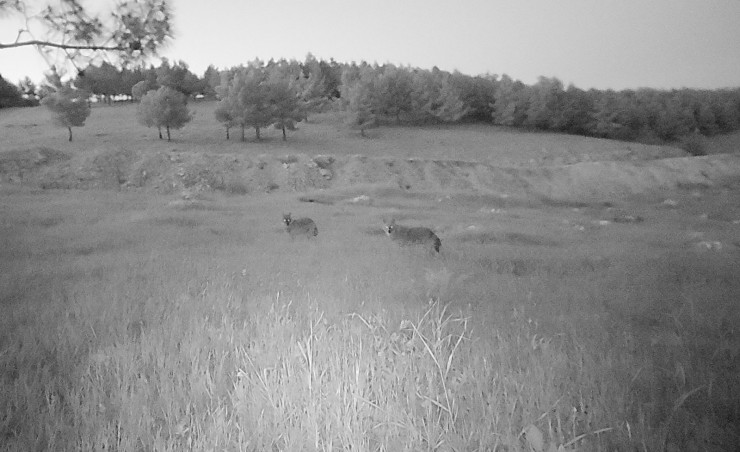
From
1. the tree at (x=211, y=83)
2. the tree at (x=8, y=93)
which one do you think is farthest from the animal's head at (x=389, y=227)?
the tree at (x=211, y=83)

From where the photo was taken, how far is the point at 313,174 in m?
14.7

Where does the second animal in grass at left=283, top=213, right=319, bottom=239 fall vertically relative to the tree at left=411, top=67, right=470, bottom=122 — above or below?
below

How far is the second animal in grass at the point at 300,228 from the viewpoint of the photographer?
7371 mm

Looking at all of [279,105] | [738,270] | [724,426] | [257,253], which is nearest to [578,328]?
[724,426]

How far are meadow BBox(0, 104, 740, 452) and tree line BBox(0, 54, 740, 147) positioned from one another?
1.21 metres

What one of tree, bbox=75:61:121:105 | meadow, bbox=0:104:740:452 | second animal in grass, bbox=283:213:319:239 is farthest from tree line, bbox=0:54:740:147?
second animal in grass, bbox=283:213:319:239

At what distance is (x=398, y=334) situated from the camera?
3551mm

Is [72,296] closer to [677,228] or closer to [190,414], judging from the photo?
[190,414]

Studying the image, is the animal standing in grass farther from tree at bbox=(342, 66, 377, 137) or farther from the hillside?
tree at bbox=(342, 66, 377, 137)

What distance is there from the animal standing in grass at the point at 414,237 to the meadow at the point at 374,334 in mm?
307

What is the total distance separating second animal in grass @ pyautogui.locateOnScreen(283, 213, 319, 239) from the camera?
7.37 metres

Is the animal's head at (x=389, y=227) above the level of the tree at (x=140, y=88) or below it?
below

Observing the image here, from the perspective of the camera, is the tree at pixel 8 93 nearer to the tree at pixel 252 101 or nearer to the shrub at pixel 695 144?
the shrub at pixel 695 144

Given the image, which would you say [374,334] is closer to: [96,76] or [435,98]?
[96,76]
